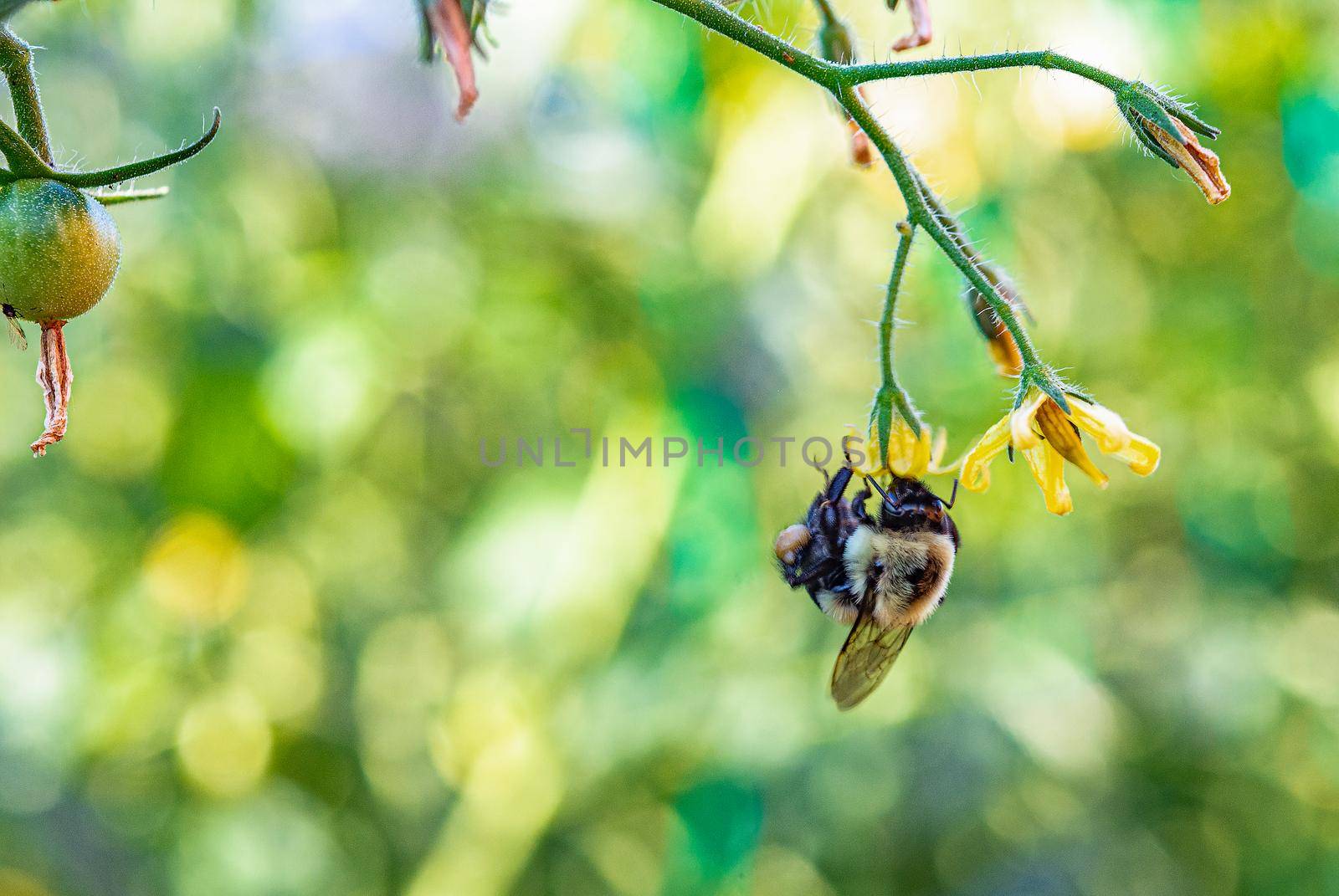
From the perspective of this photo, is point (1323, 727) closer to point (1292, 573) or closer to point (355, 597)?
point (1292, 573)

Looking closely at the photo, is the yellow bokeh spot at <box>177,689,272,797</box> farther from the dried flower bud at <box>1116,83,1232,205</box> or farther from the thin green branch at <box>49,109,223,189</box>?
the dried flower bud at <box>1116,83,1232,205</box>

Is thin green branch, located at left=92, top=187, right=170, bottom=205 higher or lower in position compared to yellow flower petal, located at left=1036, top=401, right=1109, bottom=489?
higher

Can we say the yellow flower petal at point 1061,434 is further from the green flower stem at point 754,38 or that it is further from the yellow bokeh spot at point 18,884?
the yellow bokeh spot at point 18,884

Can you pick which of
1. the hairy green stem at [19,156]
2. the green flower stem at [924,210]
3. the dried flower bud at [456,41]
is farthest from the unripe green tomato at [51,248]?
the green flower stem at [924,210]

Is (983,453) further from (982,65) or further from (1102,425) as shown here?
(982,65)

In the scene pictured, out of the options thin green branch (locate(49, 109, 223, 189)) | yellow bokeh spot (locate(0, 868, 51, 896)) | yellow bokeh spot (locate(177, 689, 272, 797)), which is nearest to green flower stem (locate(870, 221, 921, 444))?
thin green branch (locate(49, 109, 223, 189))

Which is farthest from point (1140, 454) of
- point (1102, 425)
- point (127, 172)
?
point (127, 172)

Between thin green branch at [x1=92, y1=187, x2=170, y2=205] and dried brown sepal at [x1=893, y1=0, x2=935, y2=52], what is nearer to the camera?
thin green branch at [x1=92, y1=187, x2=170, y2=205]
